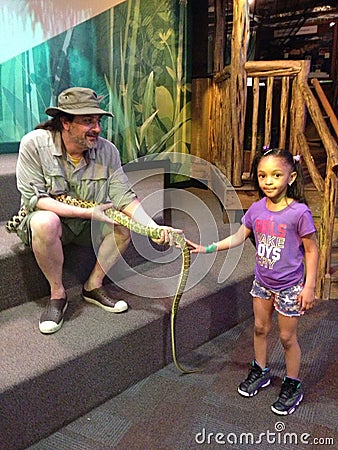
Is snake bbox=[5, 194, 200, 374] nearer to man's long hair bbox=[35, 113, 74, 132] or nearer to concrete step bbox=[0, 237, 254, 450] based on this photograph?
concrete step bbox=[0, 237, 254, 450]

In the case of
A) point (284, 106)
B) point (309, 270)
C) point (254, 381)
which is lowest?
point (254, 381)

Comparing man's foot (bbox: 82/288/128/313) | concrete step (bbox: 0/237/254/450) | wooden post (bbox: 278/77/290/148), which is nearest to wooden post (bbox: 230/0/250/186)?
wooden post (bbox: 278/77/290/148)

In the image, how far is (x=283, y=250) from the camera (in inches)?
66.9

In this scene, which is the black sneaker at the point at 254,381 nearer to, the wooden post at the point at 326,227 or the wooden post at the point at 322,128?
the wooden post at the point at 326,227

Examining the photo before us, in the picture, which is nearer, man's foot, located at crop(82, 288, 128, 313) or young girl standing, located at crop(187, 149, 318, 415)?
young girl standing, located at crop(187, 149, 318, 415)

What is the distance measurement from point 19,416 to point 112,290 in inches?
32.8

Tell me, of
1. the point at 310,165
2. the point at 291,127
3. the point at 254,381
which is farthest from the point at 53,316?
the point at 291,127

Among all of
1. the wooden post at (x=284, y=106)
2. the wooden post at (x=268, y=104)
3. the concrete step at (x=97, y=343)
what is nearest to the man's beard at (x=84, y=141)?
the concrete step at (x=97, y=343)

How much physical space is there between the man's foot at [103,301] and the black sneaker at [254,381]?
64 cm

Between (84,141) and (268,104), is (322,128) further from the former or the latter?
(84,141)

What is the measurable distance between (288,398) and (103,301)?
0.93 m

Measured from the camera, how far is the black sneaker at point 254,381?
1.90 meters

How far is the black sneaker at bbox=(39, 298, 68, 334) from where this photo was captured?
1820 millimetres

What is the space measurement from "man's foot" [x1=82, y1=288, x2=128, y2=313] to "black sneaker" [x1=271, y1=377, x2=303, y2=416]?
0.78 m
